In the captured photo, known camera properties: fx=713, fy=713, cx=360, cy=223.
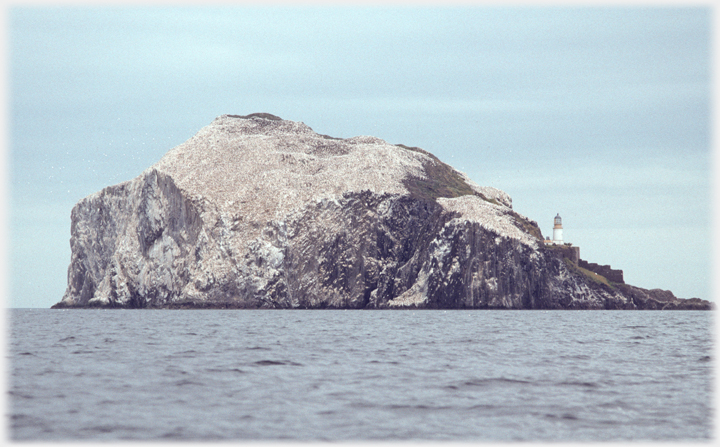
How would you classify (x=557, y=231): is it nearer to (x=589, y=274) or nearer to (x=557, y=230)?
(x=557, y=230)

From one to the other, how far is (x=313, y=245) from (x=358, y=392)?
101 metres

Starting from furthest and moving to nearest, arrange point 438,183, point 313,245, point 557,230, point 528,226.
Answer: point 438,183 → point 557,230 → point 528,226 → point 313,245

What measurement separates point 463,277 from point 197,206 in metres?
48.5

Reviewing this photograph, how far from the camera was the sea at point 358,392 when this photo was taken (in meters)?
17.7

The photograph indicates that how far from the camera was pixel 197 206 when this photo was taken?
127062mm

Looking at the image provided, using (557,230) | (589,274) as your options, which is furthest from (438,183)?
(589,274)

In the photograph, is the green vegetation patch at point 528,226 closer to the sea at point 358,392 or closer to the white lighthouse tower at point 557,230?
A: the white lighthouse tower at point 557,230

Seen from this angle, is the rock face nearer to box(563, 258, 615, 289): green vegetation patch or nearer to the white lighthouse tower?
box(563, 258, 615, 289): green vegetation patch

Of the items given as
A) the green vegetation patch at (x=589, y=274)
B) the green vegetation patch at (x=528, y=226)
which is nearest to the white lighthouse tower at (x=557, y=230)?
the green vegetation patch at (x=528, y=226)

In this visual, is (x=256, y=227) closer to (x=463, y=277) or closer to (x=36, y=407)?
(x=463, y=277)

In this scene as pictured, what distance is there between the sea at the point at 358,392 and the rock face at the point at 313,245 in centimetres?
7938

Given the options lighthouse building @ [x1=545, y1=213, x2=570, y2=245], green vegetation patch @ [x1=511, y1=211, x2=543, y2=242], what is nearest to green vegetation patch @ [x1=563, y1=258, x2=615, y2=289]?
green vegetation patch @ [x1=511, y1=211, x2=543, y2=242]

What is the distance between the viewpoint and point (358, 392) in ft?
74.7

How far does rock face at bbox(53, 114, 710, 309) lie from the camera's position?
118188 mm
